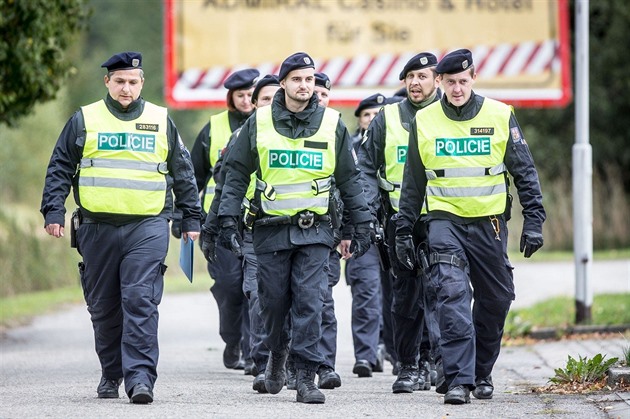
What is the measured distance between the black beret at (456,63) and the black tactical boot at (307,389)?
78.8 inches

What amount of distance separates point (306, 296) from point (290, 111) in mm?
1122

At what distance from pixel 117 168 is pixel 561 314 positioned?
7.71 m

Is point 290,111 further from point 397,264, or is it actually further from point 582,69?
point 582,69

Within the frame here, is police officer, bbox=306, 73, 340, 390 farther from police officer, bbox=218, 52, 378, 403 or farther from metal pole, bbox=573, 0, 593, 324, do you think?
metal pole, bbox=573, 0, 593, 324

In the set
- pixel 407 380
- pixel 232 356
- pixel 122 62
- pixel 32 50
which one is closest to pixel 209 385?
pixel 407 380

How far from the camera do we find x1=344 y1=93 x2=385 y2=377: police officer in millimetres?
11414

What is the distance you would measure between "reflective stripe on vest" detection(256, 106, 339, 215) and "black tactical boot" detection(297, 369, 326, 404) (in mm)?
963

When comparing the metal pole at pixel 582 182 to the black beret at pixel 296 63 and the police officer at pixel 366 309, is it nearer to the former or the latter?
the police officer at pixel 366 309

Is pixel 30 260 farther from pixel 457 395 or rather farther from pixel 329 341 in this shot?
pixel 457 395

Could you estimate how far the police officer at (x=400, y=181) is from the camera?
404 inches

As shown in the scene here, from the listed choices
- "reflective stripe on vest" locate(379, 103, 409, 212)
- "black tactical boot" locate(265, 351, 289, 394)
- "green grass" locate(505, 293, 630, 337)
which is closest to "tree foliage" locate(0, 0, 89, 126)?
"reflective stripe on vest" locate(379, 103, 409, 212)

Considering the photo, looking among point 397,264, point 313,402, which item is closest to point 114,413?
point 313,402

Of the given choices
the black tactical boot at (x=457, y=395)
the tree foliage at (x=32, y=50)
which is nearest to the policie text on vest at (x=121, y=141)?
the black tactical boot at (x=457, y=395)

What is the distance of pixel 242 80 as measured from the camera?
11805 mm
